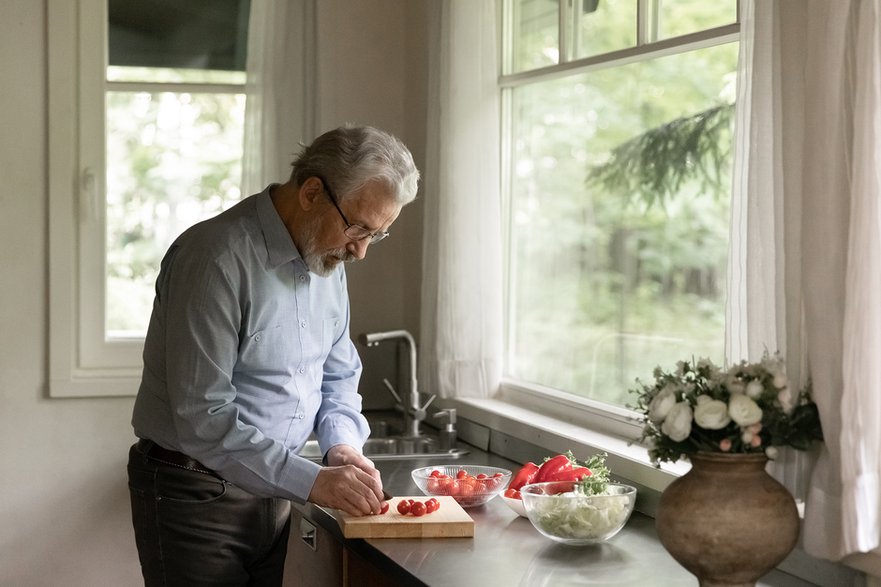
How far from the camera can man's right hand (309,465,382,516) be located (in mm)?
2184

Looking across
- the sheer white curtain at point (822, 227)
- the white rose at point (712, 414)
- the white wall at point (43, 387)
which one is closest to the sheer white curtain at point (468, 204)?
the white wall at point (43, 387)

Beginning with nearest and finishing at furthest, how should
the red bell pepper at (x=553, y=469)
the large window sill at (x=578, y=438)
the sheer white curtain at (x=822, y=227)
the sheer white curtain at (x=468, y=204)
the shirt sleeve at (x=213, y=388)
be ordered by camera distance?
the sheer white curtain at (x=822, y=227) → the large window sill at (x=578, y=438) → the shirt sleeve at (x=213, y=388) → the red bell pepper at (x=553, y=469) → the sheer white curtain at (x=468, y=204)

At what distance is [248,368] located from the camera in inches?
88.9

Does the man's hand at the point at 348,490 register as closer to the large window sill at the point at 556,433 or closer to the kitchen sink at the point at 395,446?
the large window sill at the point at 556,433

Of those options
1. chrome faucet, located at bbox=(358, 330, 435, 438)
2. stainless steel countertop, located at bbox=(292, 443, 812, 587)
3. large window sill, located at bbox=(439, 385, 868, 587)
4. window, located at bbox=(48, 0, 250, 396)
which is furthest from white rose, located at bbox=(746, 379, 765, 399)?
window, located at bbox=(48, 0, 250, 396)

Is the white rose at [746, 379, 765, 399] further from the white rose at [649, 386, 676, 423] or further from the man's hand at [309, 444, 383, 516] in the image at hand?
the man's hand at [309, 444, 383, 516]

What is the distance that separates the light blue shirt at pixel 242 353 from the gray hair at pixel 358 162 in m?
0.16

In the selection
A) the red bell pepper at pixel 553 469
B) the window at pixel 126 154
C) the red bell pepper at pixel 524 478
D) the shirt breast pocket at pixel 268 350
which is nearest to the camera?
the shirt breast pocket at pixel 268 350

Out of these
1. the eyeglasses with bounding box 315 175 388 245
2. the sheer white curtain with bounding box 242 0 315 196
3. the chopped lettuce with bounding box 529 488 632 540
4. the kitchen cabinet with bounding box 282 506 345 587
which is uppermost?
the sheer white curtain with bounding box 242 0 315 196

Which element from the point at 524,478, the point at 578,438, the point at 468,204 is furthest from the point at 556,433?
the point at 468,204

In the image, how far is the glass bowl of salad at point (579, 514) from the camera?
214 cm

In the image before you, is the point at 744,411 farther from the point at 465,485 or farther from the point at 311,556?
the point at 311,556

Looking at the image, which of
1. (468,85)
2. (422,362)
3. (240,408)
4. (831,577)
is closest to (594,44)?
(468,85)

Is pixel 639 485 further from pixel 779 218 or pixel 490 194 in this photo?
pixel 490 194
